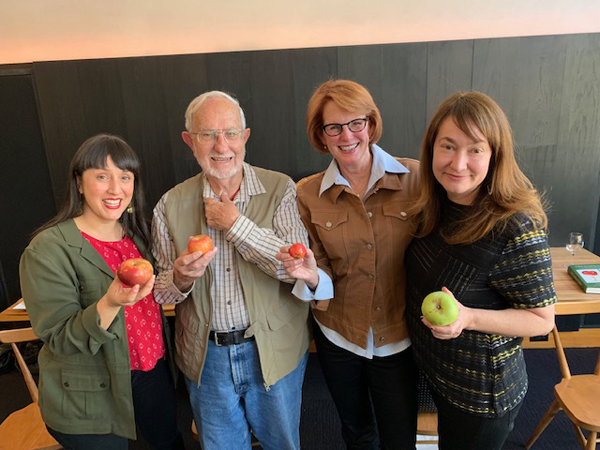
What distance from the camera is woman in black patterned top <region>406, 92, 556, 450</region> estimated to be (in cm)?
114

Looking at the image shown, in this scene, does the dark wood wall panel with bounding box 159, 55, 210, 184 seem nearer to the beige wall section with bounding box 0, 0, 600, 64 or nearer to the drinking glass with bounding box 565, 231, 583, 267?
the beige wall section with bounding box 0, 0, 600, 64

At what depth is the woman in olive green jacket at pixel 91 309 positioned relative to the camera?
1.27 meters

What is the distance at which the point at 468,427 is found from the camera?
128 centimetres

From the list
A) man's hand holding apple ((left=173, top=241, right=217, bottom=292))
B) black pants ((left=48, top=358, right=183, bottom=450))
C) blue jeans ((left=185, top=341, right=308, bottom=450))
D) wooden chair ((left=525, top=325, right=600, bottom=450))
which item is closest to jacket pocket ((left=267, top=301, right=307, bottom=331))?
blue jeans ((left=185, top=341, right=308, bottom=450))

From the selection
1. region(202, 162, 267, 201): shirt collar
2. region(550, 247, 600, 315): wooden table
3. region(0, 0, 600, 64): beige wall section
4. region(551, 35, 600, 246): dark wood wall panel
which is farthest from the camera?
region(0, 0, 600, 64): beige wall section

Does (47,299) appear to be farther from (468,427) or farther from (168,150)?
(168,150)

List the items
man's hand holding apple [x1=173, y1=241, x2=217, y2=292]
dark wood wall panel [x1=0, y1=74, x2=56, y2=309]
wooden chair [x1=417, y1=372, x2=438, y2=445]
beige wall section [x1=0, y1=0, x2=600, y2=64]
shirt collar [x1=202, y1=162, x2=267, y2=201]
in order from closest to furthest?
man's hand holding apple [x1=173, y1=241, x2=217, y2=292] < shirt collar [x1=202, y1=162, x2=267, y2=201] < wooden chair [x1=417, y1=372, x2=438, y2=445] < beige wall section [x1=0, y1=0, x2=600, y2=64] < dark wood wall panel [x1=0, y1=74, x2=56, y2=309]

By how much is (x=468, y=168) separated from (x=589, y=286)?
5.43 feet

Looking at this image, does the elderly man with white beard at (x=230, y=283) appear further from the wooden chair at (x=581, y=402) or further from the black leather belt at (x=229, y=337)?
the wooden chair at (x=581, y=402)

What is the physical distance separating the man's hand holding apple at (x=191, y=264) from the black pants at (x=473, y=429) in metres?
1.01

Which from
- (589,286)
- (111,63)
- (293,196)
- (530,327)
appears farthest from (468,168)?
(111,63)

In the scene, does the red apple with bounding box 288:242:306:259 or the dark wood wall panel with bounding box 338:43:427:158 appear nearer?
the red apple with bounding box 288:242:306:259

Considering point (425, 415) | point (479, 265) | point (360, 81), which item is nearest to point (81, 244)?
point (479, 265)

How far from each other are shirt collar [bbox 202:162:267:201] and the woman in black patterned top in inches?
24.8
